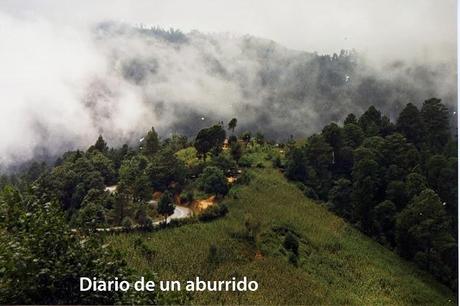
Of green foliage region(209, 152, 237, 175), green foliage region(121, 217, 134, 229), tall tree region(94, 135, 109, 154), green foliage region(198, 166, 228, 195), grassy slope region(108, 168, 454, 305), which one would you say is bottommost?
grassy slope region(108, 168, 454, 305)

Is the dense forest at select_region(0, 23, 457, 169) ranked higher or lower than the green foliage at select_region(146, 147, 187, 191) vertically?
higher

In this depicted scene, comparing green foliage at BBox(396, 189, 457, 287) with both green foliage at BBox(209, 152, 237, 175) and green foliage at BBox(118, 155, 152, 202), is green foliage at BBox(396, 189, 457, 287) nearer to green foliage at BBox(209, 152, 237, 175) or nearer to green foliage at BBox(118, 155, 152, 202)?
green foliage at BBox(209, 152, 237, 175)

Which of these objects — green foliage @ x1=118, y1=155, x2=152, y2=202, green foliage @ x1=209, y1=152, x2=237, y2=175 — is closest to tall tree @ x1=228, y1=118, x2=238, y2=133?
green foliage @ x1=209, y1=152, x2=237, y2=175

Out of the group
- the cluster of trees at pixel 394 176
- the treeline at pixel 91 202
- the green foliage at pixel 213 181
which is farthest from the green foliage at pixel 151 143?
the cluster of trees at pixel 394 176

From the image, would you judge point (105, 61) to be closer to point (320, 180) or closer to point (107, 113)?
point (107, 113)

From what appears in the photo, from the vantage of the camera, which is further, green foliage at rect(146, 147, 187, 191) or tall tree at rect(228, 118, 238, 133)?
tall tree at rect(228, 118, 238, 133)

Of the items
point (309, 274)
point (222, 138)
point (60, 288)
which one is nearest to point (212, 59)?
point (222, 138)
